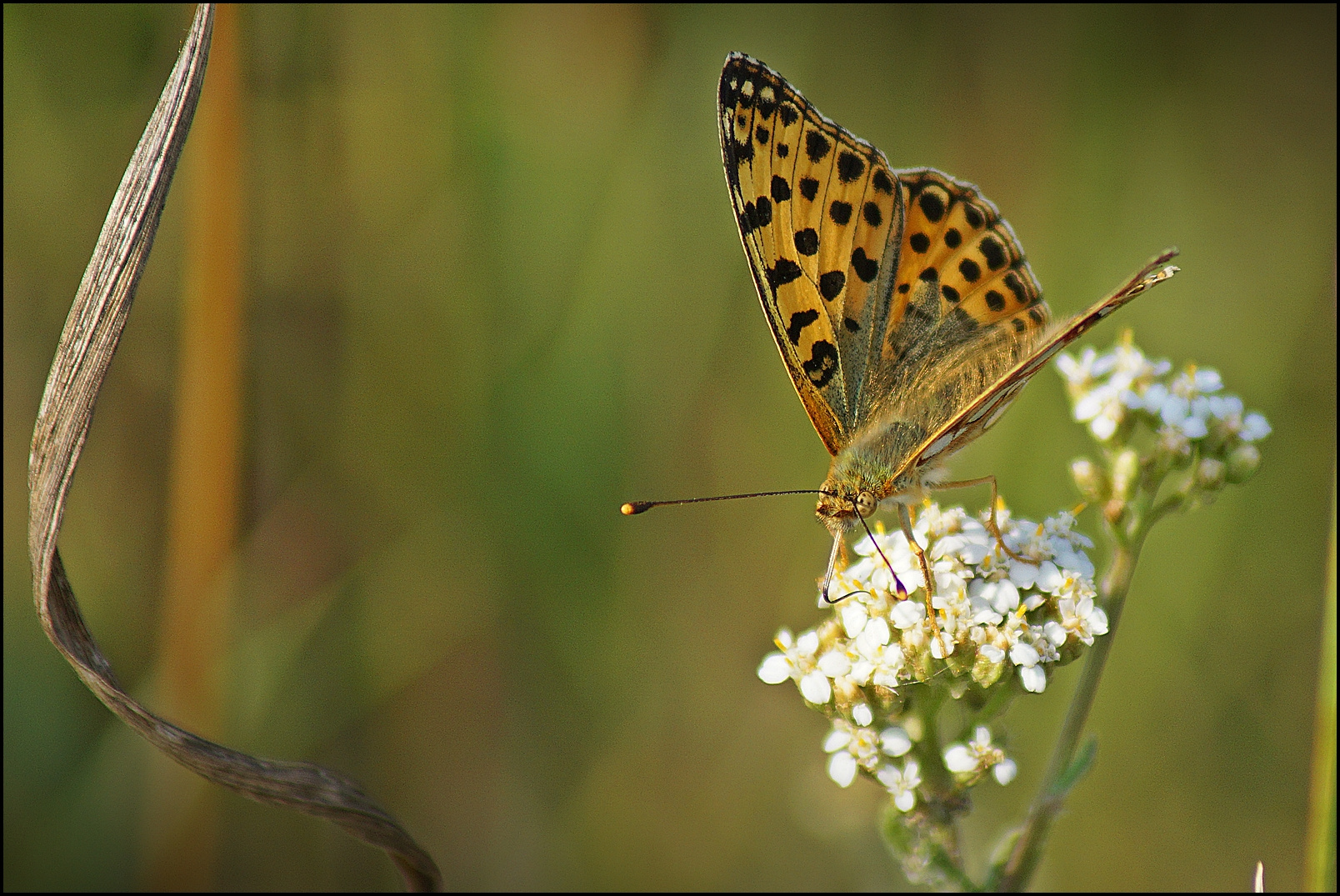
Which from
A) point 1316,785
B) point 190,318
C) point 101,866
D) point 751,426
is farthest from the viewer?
point 751,426

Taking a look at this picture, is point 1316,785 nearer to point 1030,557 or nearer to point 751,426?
point 1030,557

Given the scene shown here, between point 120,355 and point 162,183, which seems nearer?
point 162,183

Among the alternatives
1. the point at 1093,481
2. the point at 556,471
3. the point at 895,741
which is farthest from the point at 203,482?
the point at 1093,481

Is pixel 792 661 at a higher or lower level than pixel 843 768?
higher

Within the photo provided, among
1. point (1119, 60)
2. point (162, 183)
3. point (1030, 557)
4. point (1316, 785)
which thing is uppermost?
point (1119, 60)

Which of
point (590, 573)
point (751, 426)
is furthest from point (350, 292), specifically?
point (751, 426)

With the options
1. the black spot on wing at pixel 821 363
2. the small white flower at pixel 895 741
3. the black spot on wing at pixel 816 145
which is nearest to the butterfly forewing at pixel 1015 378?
the black spot on wing at pixel 821 363

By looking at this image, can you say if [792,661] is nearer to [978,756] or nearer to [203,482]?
[978,756]
